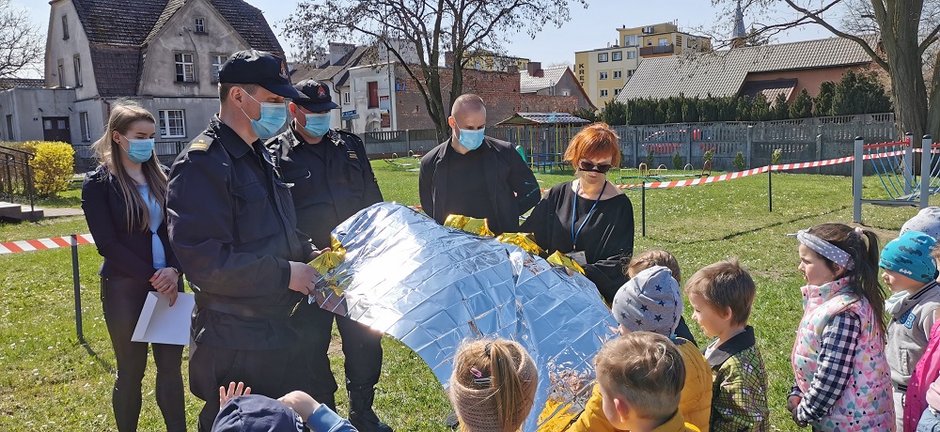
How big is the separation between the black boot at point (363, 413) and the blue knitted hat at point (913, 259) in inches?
109

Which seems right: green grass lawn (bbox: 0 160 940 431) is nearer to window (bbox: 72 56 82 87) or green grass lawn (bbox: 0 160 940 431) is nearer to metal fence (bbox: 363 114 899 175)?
metal fence (bbox: 363 114 899 175)

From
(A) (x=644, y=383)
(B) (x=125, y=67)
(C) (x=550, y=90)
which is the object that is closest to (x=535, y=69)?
(C) (x=550, y=90)

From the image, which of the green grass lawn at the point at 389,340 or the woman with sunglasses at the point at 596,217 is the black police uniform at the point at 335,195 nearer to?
the green grass lawn at the point at 389,340

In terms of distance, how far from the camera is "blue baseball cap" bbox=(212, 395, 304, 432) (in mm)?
1790

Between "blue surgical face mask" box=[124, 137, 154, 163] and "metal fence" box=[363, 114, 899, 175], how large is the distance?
76.2 feet

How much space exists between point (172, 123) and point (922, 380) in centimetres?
3759

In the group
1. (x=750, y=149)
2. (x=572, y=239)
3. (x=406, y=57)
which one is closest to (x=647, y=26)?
(x=406, y=57)

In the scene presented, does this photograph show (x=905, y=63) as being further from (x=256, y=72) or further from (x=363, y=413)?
(x=256, y=72)

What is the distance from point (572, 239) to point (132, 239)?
7.68ft

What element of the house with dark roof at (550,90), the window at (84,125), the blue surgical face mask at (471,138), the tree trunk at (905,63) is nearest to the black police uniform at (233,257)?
the blue surgical face mask at (471,138)

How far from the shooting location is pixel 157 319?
3.59 meters

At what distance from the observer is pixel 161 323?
141 inches

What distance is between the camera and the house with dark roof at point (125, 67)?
34156 millimetres

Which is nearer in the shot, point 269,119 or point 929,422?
point 929,422
